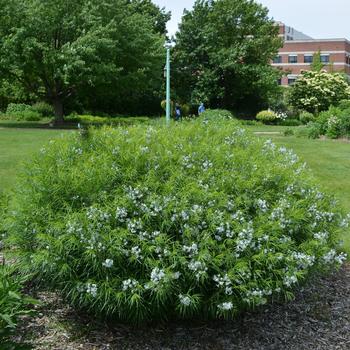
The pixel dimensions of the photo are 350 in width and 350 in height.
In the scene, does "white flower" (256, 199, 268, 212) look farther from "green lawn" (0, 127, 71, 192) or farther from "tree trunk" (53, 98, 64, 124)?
"tree trunk" (53, 98, 64, 124)

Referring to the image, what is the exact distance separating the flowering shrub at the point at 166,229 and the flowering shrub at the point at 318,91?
134ft

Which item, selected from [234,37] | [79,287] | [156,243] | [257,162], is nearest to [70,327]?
[79,287]

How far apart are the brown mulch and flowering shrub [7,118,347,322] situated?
0.15 m

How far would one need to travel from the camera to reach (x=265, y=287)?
312cm

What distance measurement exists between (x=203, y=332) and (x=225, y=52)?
114 ft

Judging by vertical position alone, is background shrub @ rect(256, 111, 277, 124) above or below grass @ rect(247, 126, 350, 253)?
above

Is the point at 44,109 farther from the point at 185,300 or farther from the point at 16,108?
the point at 185,300

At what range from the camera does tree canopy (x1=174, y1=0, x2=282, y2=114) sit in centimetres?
3691

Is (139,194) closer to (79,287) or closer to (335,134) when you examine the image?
(79,287)

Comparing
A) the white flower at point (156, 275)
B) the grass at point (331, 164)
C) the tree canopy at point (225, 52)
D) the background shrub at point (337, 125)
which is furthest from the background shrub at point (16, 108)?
the white flower at point (156, 275)

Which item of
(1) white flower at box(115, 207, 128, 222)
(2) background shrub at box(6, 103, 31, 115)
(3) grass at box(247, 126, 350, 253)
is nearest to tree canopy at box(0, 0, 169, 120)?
(2) background shrub at box(6, 103, 31, 115)

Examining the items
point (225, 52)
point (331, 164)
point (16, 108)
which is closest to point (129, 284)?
point (331, 164)

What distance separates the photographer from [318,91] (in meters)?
42.8

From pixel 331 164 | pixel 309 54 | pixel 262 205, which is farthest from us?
pixel 309 54
